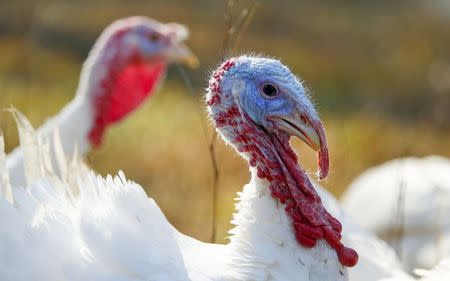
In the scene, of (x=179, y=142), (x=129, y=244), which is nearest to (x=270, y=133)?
(x=129, y=244)

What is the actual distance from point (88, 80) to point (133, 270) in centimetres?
274

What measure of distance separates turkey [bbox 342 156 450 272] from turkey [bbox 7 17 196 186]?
4.20 ft

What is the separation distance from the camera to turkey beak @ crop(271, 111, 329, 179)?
335 cm

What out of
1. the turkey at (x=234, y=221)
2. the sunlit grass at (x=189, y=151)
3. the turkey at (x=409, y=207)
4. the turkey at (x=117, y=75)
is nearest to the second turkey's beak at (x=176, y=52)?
the turkey at (x=117, y=75)

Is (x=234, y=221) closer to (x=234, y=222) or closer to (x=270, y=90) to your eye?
(x=234, y=222)

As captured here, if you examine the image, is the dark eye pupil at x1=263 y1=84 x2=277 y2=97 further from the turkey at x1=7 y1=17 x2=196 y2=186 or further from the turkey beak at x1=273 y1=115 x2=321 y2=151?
the turkey at x1=7 y1=17 x2=196 y2=186

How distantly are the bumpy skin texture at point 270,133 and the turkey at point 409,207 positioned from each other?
2.11 meters

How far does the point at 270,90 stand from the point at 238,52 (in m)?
4.57

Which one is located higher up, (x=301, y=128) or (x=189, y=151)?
(x=189, y=151)

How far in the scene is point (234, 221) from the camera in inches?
133

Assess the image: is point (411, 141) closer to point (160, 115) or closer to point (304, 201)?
point (160, 115)

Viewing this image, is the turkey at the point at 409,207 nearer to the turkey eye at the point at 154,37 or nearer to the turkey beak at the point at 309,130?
the turkey eye at the point at 154,37


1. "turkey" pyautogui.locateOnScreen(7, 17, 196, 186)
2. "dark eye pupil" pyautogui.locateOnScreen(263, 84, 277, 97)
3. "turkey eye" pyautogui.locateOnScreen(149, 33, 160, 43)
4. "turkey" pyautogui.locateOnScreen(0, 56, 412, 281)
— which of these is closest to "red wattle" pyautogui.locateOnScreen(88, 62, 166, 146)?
"turkey" pyautogui.locateOnScreen(7, 17, 196, 186)

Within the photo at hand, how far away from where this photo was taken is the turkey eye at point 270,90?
340 cm
